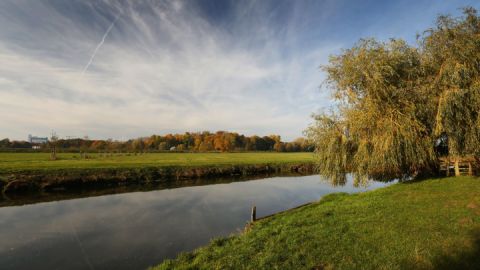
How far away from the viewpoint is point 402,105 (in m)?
18.6

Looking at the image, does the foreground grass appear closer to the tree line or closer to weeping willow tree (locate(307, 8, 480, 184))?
weeping willow tree (locate(307, 8, 480, 184))

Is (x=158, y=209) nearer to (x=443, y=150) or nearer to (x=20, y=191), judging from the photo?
(x=20, y=191)

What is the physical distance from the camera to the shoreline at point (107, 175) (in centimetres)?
2681

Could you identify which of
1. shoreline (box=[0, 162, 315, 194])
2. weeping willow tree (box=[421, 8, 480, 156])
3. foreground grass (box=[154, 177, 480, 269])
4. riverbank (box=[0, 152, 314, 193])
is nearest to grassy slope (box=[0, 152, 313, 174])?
riverbank (box=[0, 152, 314, 193])

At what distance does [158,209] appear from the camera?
20859 mm

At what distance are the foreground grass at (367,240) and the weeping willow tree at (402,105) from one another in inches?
166

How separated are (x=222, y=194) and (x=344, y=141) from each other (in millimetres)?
13457

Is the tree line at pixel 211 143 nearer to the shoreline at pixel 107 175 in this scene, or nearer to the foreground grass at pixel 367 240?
the shoreline at pixel 107 175

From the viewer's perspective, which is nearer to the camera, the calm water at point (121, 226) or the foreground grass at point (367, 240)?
the foreground grass at point (367, 240)

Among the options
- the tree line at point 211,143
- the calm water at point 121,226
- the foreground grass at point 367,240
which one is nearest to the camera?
the foreground grass at point 367,240

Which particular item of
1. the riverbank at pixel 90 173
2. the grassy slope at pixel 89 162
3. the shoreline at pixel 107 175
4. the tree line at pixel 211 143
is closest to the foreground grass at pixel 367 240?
the shoreline at pixel 107 175

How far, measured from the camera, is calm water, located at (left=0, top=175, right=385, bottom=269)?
11.9 meters

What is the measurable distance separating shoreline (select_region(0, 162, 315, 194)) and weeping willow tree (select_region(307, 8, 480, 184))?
909 inches

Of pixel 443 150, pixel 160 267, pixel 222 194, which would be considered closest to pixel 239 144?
pixel 222 194
